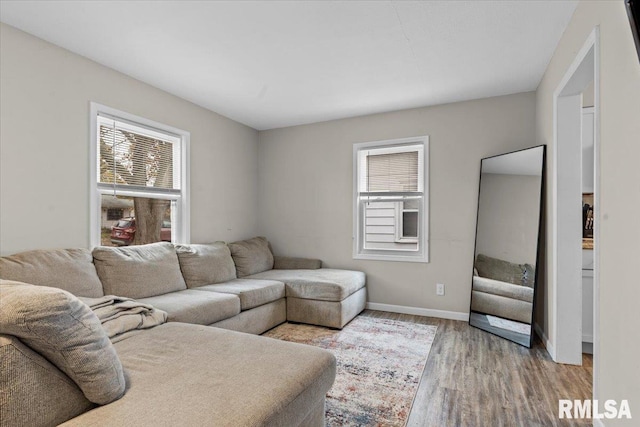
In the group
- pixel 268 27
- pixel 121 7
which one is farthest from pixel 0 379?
pixel 268 27

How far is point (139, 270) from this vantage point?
2.88 m

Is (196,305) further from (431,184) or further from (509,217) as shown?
(509,217)

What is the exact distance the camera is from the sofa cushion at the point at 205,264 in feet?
11.3

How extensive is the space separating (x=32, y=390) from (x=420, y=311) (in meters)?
3.71

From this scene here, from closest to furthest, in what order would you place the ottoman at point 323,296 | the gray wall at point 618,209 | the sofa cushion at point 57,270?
the gray wall at point 618,209
the sofa cushion at point 57,270
the ottoman at point 323,296

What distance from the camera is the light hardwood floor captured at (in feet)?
6.46

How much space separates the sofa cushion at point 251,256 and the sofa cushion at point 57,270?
5.54ft

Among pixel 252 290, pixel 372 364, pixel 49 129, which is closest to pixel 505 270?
pixel 372 364

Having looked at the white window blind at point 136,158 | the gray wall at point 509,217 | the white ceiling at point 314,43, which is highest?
the white ceiling at point 314,43

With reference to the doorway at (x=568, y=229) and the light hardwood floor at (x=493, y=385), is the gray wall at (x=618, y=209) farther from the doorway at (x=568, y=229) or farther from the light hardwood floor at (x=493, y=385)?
the doorway at (x=568, y=229)

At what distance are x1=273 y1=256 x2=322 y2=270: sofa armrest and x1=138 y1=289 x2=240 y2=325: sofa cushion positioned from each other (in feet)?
5.10

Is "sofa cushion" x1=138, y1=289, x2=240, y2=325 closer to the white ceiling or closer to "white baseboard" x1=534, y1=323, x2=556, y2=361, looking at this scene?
the white ceiling

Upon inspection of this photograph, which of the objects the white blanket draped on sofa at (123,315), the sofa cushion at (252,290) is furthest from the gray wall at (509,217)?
the white blanket draped on sofa at (123,315)

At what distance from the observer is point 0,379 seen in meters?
1.00
